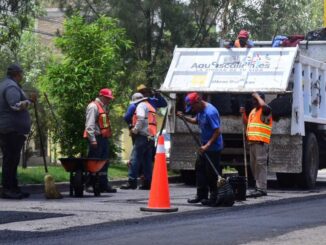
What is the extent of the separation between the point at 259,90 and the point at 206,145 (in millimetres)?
3967

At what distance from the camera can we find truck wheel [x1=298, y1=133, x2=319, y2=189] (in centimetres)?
1847

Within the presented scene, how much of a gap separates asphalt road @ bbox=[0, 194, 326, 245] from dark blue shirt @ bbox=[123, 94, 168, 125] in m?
4.96

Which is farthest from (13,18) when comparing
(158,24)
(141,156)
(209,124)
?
(158,24)

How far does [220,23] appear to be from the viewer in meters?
29.9

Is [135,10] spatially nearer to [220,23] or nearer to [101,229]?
[220,23]

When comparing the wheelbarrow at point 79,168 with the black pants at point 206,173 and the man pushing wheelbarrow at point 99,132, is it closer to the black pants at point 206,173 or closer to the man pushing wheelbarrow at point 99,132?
the man pushing wheelbarrow at point 99,132

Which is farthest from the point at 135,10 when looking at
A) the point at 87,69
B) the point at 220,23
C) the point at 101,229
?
the point at 101,229

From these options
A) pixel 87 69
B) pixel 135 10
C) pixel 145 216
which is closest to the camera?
pixel 145 216

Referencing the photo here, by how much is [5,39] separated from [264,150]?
5.33 metres

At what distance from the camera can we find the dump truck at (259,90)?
18031 millimetres

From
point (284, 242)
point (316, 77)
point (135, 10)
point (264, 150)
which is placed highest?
point (135, 10)

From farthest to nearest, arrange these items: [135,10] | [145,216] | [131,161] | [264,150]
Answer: [135,10]
[131,161]
[264,150]
[145,216]

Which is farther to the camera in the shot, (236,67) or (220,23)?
(220,23)

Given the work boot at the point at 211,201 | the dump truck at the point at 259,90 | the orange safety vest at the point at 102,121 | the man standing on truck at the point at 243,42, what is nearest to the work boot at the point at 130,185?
the dump truck at the point at 259,90
